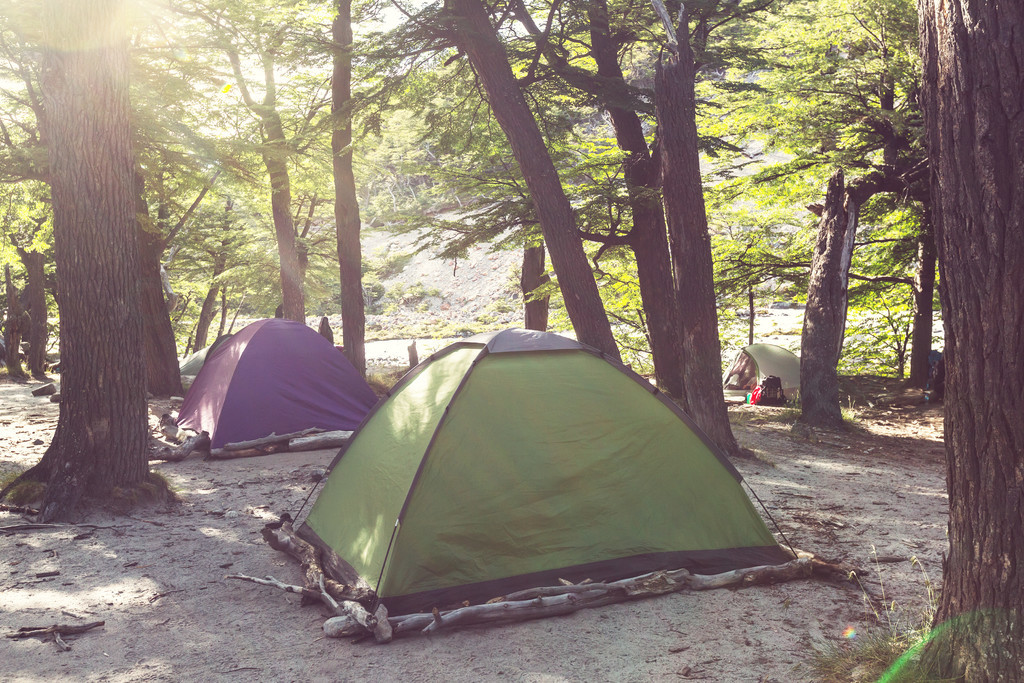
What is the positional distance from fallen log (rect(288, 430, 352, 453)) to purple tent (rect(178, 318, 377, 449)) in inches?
10.8

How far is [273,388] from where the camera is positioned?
950 cm

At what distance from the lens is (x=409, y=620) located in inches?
157

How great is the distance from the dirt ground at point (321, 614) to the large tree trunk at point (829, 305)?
435 centimetres

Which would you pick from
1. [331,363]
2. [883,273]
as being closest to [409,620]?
[331,363]

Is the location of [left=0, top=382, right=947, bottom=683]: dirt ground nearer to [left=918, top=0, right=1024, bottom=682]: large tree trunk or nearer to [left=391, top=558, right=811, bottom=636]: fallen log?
[left=391, top=558, right=811, bottom=636]: fallen log

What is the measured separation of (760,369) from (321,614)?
1355 cm

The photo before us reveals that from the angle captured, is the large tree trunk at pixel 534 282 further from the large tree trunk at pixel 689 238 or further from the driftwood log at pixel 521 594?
the driftwood log at pixel 521 594

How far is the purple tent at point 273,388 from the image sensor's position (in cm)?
933

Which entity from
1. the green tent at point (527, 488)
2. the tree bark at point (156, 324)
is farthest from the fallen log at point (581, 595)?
the tree bark at point (156, 324)

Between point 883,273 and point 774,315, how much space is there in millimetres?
23912

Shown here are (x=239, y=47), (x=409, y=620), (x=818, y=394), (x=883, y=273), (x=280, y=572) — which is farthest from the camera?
(x=883, y=273)

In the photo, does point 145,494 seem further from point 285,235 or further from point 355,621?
point 285,235

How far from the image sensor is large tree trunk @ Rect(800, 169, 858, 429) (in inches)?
443

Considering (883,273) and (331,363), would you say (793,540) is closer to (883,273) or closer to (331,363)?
(331,363)
